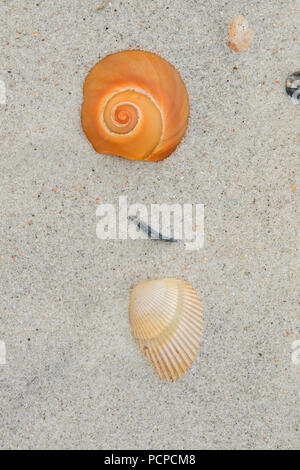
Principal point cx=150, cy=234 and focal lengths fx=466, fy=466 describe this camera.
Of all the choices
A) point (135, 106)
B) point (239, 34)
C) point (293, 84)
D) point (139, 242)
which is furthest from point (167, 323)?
point (239, 34)

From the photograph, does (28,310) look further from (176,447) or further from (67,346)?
(176,447)

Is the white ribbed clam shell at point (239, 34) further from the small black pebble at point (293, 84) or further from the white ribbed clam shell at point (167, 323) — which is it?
the white ribbed clam shell at point (167, 323)

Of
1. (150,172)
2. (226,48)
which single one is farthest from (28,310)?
(226,48)

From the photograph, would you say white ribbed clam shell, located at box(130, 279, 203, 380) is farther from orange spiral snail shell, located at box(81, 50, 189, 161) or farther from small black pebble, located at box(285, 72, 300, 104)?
small black pebble, located at box(285, 72, 300, 104)

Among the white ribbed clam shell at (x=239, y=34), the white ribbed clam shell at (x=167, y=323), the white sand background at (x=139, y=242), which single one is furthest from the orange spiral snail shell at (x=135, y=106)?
the white ribbed clam shell at (x=167, y=323)

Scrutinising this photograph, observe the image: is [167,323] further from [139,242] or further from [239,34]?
[239,34]

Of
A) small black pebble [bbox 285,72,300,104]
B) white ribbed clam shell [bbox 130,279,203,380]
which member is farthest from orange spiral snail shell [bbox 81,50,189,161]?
white ribbed clam shell [bbox 130,279,203,380]
